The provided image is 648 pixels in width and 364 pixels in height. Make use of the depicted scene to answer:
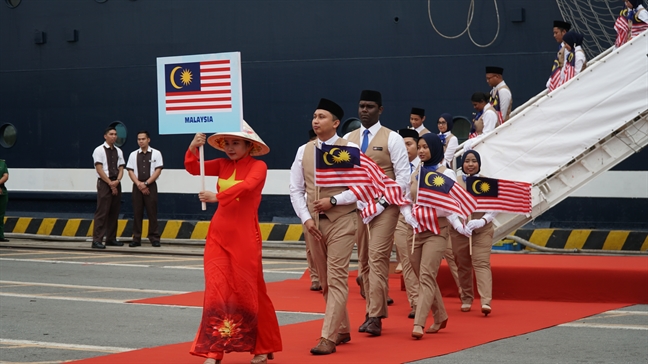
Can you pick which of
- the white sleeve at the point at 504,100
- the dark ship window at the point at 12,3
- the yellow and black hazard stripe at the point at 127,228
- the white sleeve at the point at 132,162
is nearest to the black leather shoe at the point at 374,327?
the white sleeve at the point at 504,100

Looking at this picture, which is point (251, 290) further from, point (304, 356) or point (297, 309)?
point (297, 309)

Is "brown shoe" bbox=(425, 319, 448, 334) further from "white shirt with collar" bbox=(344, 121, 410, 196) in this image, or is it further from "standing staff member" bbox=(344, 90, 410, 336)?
"white shirt with collar" bbox=(344, 121, 410, 196)

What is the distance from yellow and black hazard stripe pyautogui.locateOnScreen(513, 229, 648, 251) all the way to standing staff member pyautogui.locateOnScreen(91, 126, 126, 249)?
6699 mm

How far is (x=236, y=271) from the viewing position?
23.2 ft

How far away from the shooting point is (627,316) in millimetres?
9664

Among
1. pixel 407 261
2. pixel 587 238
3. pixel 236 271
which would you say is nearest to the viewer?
pixel 236 271

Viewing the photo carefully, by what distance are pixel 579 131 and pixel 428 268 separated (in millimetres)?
4445

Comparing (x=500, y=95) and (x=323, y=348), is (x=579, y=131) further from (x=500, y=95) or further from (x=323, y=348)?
(x=323, y=348)

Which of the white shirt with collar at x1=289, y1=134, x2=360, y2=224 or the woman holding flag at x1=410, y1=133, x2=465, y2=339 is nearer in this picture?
the white shirt with collar at x1=289, y1=134, x2=360, y2=224

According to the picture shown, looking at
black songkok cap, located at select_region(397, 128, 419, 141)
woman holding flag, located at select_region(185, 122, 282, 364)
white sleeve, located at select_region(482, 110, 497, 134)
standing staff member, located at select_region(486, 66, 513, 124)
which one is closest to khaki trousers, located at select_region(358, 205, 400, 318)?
woman holding flag, located at select_region(185, 122, 282, 364)

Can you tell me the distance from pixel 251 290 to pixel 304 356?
0.81 metres

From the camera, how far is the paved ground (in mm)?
7777

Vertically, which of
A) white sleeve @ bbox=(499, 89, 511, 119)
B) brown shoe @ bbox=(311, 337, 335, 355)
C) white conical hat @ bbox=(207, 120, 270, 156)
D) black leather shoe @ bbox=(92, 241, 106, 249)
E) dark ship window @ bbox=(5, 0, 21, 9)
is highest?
dark ship window @ bbox=(5, 0, 21, 9)

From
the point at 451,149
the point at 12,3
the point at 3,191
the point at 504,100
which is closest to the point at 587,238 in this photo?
the point at 451,149
